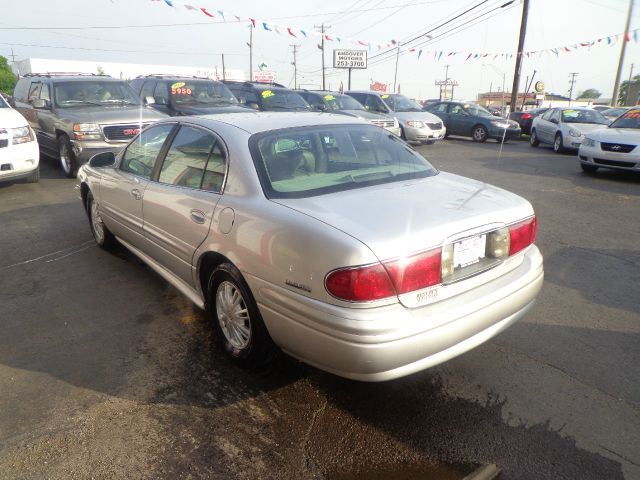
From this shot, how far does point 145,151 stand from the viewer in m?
4.23

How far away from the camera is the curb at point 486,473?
2271 mm

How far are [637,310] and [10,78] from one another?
55537mm

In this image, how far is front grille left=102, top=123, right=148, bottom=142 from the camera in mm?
8766

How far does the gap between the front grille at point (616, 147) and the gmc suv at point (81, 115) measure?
8.62 m

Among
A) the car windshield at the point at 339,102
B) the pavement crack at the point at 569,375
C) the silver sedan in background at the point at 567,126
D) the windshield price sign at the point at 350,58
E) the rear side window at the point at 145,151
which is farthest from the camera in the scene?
the windshield price sign at the point at 350,58

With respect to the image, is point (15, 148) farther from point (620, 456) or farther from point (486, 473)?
point (620, 456)

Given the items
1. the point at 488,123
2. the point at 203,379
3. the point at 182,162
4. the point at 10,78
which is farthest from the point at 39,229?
the point at 10,78

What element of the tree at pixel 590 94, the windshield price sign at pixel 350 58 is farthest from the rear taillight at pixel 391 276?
the tree at pixel 590 94

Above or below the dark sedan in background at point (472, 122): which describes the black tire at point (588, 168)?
below

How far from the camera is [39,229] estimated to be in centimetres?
623

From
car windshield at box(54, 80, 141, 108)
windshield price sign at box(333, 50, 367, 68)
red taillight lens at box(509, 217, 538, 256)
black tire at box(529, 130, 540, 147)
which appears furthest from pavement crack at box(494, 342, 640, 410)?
windshield price sign at box(333, 50, 367, 68)

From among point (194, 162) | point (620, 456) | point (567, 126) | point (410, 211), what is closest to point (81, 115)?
point (194, 162)

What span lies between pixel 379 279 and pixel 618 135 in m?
9.48

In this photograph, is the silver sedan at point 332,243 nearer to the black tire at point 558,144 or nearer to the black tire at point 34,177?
the black tire at point 34,177
